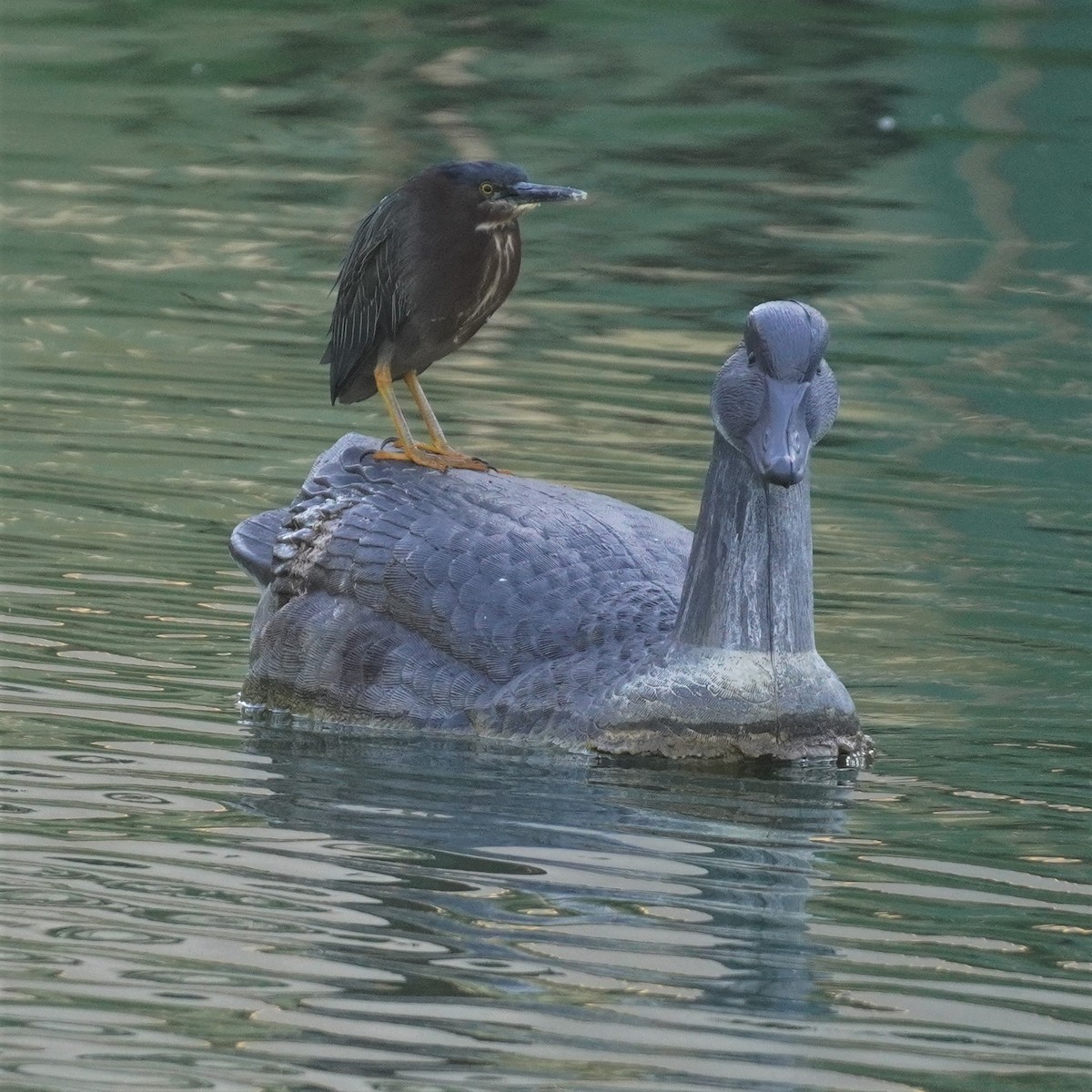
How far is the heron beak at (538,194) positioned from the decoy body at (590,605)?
957 mm

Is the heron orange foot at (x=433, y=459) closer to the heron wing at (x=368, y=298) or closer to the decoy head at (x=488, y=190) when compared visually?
the heron wing at (x=368, y=298)

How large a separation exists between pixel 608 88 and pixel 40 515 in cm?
1351

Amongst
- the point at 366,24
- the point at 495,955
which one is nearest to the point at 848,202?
the point at 366,24

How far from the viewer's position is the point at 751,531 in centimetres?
829

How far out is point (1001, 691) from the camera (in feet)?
31.4

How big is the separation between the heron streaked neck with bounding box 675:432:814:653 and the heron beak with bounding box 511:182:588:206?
1280mm

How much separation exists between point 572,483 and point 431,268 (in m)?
3.48

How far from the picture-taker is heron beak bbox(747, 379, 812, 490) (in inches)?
311

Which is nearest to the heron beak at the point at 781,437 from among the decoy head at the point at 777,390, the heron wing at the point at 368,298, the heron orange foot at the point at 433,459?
the decoy head at the point at 777,390

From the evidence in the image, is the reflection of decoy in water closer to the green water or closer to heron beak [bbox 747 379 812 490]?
the green water

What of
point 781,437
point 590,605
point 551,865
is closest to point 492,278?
point 590,605

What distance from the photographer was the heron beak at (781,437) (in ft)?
25.9

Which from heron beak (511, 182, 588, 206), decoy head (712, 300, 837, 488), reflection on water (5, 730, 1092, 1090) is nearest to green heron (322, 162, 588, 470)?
heron beak (511, 182, 588, 206)

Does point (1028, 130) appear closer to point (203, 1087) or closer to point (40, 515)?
point (40, 515)
